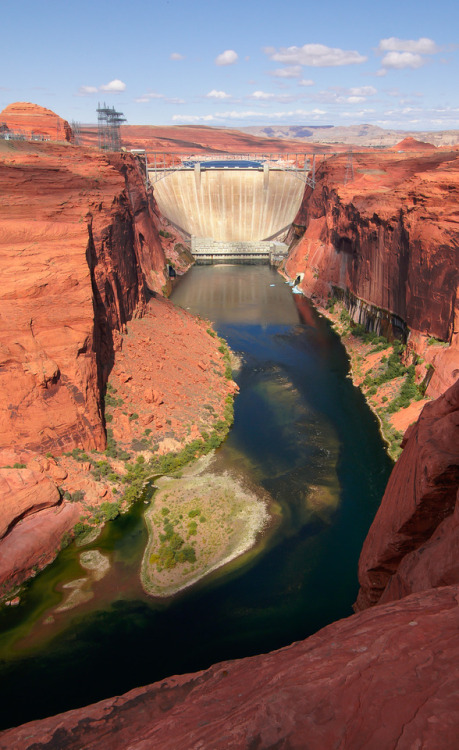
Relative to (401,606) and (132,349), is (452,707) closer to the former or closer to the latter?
(401,606)

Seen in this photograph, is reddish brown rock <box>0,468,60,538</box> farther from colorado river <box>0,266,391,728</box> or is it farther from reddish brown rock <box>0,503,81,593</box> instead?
colorado river <box>0,266,391,728</box>

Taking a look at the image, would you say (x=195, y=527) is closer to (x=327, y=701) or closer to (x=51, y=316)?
(x=51, y=316)

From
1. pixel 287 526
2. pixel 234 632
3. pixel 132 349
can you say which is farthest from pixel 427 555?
pixel 132 349

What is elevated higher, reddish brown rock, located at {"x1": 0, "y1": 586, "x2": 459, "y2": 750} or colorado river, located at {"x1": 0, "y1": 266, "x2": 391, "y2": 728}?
reddish brown rock, located at {"x1": 0, "y1": 586, "x2": 459, "y2": 750}

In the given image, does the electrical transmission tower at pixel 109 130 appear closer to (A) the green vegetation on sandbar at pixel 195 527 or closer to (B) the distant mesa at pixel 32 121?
(B) the distant mesa at pixel 32 121

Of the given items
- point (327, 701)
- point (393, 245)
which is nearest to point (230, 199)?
point (393, 245)

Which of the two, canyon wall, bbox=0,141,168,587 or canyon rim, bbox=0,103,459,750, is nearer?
canyon rim, bbox=0,103,459,750

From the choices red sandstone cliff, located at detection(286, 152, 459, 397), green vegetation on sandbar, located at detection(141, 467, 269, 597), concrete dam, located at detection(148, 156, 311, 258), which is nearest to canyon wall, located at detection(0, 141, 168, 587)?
green vegetation on sandbar, located at detection(141, 467, 269, 597)
